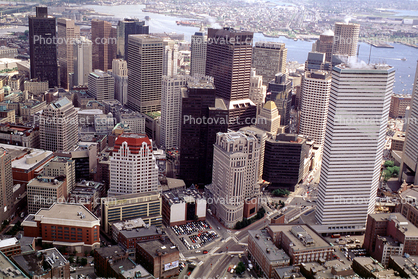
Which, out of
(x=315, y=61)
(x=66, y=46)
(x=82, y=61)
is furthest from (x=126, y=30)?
(x=315, y=61)

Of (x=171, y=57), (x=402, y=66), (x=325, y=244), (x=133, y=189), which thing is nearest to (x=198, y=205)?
(x=133, y=189)

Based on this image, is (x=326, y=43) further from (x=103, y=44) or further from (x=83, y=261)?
(x=83, y=261)

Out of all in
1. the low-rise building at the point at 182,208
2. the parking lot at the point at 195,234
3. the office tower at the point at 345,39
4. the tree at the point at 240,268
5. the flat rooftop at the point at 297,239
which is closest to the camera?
the flat rooftop at the point at 297,239

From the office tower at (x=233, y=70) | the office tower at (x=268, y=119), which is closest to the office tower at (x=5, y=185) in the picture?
the office tower at (x=233, y=70)

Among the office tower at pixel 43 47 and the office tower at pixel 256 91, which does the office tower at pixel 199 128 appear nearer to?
the office tower at pixel 256 91

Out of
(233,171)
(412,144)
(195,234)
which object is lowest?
(195,234)

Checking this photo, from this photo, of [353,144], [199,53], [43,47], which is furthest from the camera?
[43,47]
